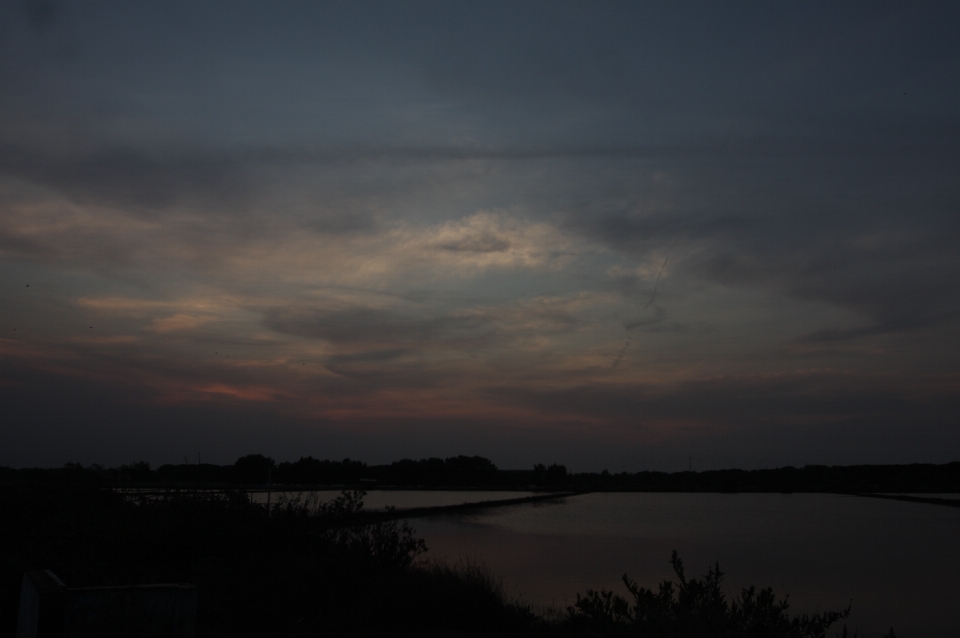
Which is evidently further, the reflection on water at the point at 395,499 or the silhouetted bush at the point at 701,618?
the reflection on water at the point at 395,499

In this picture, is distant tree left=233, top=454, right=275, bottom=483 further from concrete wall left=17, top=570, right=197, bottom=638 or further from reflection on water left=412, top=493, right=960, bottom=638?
concrete wall left=17, top=570, right=197, bottom=638

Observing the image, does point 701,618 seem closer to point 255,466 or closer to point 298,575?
point 298,575

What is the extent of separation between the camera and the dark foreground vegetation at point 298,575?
6188 mm

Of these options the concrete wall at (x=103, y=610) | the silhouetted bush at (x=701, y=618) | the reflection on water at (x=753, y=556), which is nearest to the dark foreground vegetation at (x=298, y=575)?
the silhouetted bush at (x=701, y=618)

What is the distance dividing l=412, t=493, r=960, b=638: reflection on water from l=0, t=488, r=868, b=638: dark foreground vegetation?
2.43 metres

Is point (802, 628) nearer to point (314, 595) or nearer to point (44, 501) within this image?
point (314, 595)

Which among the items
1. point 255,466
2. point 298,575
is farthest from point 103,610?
point 255,466

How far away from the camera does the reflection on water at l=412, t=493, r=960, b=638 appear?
13.4m

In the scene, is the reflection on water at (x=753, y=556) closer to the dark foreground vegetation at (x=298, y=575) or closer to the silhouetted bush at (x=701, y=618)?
the dark foreground vegetation at (x=298, y=575)

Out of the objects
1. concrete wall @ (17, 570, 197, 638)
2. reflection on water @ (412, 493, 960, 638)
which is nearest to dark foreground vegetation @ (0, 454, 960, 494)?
reflection on water @ (412, 493, 960, 638)

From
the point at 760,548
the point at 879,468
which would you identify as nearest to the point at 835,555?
the point at 760,548

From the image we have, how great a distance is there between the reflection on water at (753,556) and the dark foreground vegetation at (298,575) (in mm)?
2427

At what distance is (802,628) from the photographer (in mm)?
5949

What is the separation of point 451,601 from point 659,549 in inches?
515
